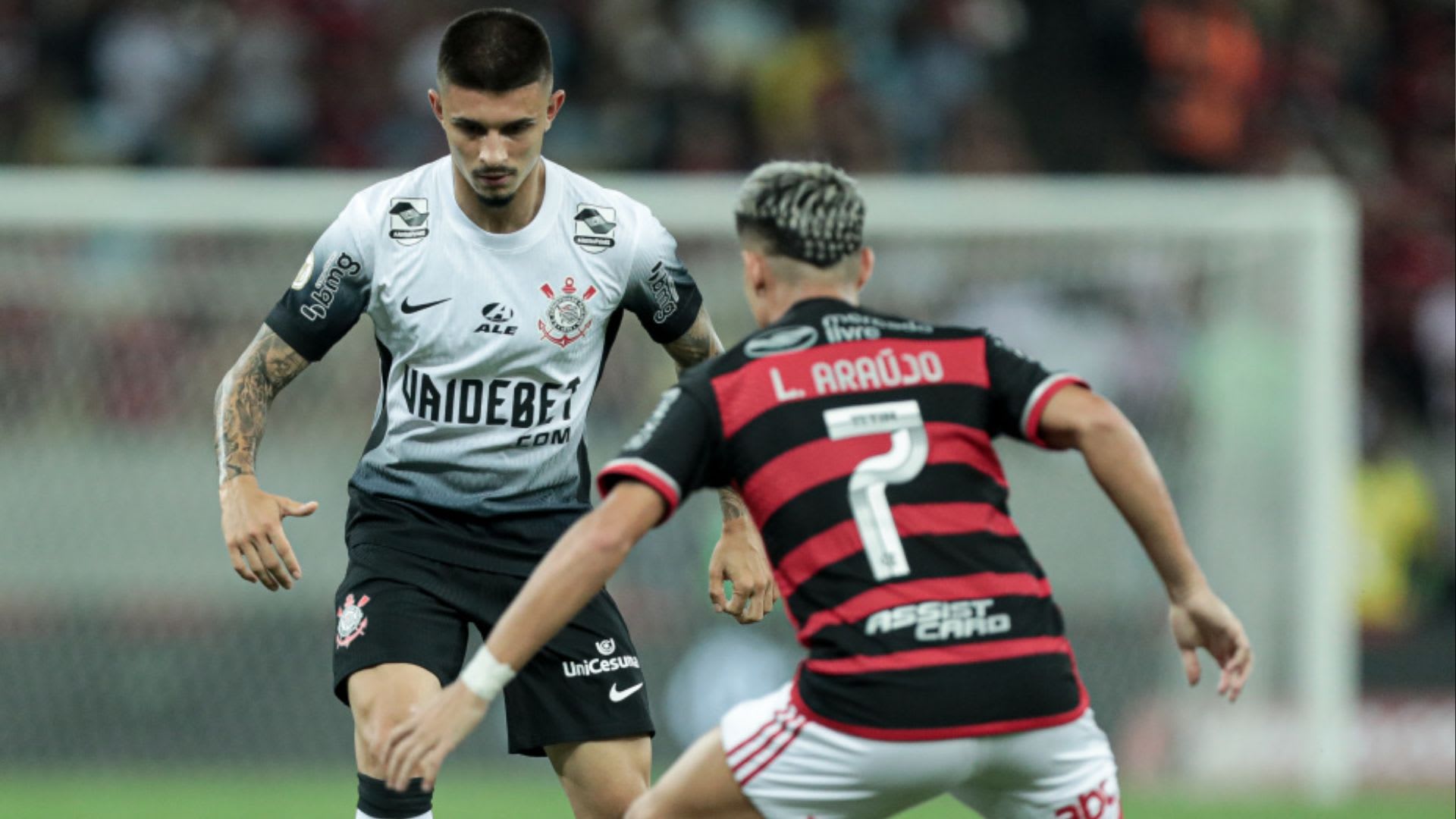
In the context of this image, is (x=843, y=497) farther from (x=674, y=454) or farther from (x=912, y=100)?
(x=912, y=100)

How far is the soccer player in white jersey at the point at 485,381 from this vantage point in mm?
5051

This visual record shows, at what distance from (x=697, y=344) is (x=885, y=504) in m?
1.66

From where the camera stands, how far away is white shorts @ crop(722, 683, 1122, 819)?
3.89 m

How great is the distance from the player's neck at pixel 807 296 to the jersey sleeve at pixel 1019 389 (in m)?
0.33

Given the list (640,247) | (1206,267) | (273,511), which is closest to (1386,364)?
(1206,267)

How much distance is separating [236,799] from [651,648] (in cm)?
244

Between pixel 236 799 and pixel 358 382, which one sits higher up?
pixel 358 382

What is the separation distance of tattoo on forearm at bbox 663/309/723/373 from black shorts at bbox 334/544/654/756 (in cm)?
72

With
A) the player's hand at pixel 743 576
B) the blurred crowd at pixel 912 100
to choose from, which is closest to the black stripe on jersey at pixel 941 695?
the player's hand at pixel 743 576

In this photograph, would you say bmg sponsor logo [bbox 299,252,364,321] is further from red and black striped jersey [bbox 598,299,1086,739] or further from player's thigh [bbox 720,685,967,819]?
player's thigh [bbox 720,685,967,819]

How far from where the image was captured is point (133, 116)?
42.9 feet

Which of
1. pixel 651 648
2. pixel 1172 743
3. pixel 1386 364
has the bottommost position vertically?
pixel 1172 743

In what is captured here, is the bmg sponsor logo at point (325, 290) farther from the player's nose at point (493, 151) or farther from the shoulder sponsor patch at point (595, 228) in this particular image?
the shoulder sponsor patch at point (595, 228)

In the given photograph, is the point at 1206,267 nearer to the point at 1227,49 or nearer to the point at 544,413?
the point at 1227,49
